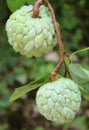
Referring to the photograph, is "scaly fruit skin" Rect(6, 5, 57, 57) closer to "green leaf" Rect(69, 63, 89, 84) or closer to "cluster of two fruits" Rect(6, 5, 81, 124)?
"cluster of two fruits" Rect(6, 5, 81, 124)

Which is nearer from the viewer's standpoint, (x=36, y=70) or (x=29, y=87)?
(x=29, y=87)

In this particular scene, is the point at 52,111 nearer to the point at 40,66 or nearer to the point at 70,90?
the point at 70,90

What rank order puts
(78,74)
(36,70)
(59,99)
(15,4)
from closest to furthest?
1. (59,99)
2. (78,74)
3. (15,4)
4. (36,70)

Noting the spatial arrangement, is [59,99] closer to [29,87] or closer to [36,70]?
[29,87]

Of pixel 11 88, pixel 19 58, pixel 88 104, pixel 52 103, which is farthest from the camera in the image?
pixel 88 104

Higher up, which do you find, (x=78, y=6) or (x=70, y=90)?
(x=70, y=90)

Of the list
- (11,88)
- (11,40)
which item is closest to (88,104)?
(11,88)

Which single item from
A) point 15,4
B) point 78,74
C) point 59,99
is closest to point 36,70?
point 15,4
